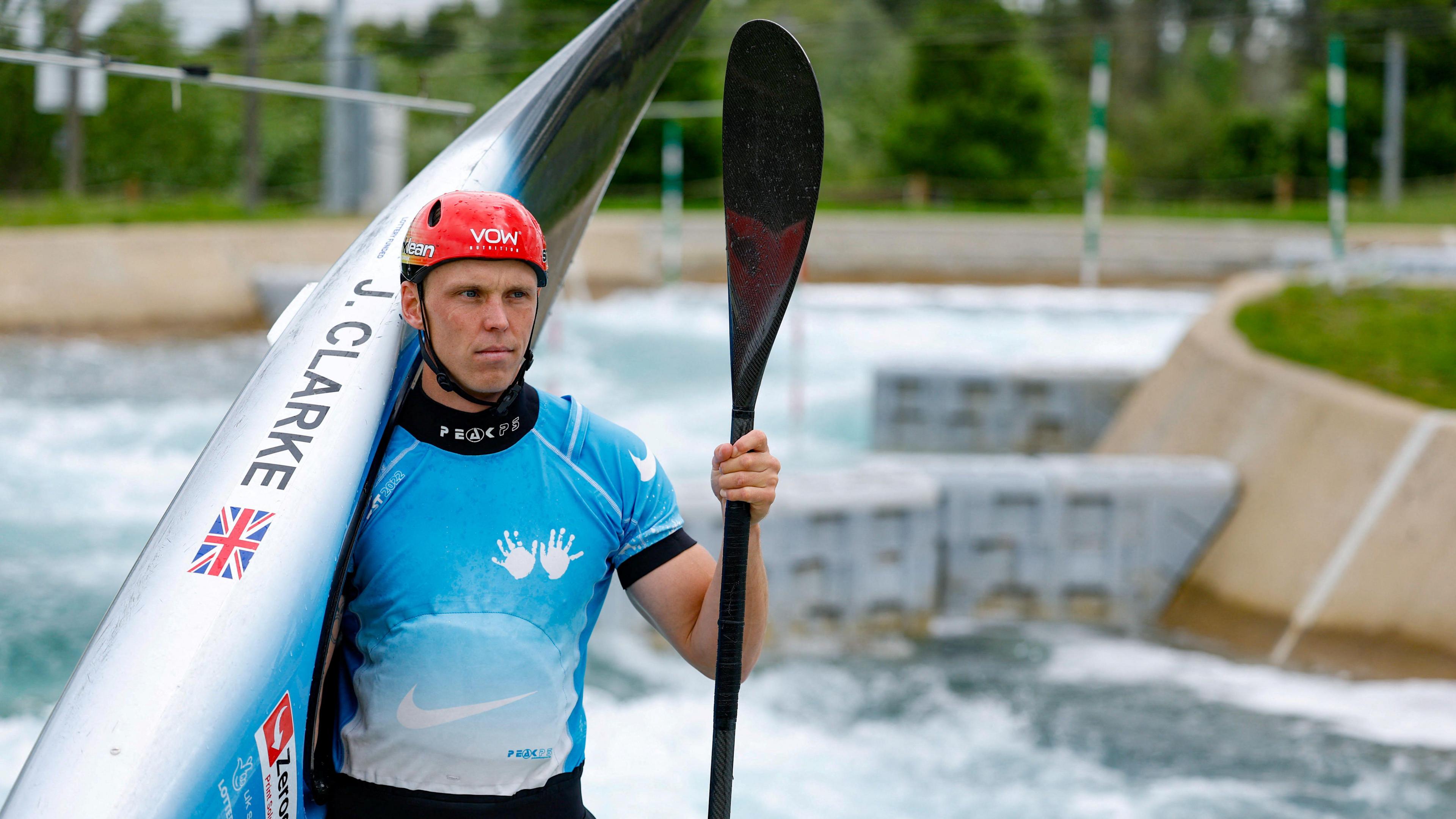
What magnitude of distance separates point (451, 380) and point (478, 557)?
0.75 ft

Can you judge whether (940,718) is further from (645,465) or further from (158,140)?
(158,140)

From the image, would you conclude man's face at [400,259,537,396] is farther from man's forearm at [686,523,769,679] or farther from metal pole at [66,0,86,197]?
metal pole at [66,0,86,197]

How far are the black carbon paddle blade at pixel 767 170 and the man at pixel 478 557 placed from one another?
317 millimetres

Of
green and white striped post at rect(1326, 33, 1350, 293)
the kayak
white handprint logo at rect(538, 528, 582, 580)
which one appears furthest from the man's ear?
green and white striped post at rect(1326, 33, 1350, 293)

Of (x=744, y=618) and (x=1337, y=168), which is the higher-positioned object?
(x=1337, y=168)

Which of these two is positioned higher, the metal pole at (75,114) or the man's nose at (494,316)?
the metal pole at (75,114)

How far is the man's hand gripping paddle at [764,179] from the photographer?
6.84ft

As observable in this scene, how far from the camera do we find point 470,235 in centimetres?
181

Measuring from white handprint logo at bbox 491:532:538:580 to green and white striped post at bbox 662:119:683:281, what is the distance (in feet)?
58.8

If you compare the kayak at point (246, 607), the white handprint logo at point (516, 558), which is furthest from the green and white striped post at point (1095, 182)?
the white handprint logo at point (516, 558)

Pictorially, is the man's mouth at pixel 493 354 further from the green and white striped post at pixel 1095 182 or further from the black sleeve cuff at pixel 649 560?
the green and white striped post at pixel 1095 182

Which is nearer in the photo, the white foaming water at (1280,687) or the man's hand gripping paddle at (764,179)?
the man's hand gripping paddle at (764,179)

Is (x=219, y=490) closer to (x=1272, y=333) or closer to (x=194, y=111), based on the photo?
(x=1272, y=333)

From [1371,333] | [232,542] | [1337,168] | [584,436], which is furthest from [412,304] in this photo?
[1337,168]
